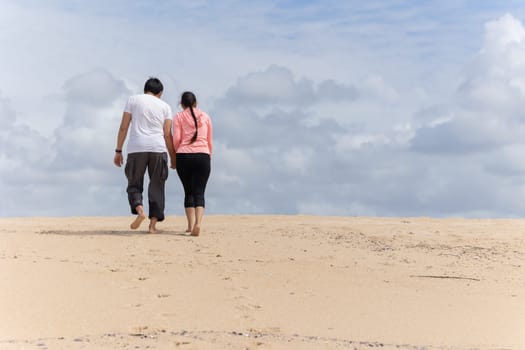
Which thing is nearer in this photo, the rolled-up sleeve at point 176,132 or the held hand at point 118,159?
the rolled-up sleeve at point 176,132

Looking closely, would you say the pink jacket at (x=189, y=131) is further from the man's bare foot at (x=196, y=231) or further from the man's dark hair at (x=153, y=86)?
the man's bare foot at (x=196, y=231)

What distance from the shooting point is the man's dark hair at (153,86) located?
9961 millimetres

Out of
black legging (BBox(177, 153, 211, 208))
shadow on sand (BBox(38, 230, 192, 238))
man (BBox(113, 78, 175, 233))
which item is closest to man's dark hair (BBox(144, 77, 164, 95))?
man (BBox(113, 78, 175, 233))

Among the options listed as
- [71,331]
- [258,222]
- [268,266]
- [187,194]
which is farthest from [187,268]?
[258,222]

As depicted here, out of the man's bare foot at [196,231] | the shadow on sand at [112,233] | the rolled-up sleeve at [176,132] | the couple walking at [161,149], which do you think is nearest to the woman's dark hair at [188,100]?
the couple walking at [161,149]

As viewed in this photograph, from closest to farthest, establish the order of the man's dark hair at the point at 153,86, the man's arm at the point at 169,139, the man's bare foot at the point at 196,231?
the man's bare foot at the point at 196,231 → the man's arm at the point at 169,139 → the man's dark hair at the point at 153,86

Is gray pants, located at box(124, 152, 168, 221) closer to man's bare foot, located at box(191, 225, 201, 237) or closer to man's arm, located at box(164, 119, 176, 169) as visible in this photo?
man's arm, located at box(164, 119, 176, 169)

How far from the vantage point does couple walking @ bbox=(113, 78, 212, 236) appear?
970 centimetres

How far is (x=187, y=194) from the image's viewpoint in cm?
978

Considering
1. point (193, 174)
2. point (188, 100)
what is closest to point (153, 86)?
point (188, 100)

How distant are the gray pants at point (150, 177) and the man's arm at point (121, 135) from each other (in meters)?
0.13

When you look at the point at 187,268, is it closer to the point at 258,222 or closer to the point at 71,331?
the point at 71,331

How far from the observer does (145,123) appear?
9695 mm

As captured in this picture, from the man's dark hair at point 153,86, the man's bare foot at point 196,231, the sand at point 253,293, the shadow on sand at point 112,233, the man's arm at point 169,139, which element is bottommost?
the sand at point 253,293
